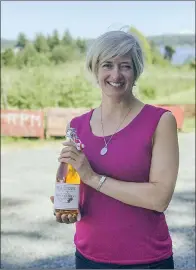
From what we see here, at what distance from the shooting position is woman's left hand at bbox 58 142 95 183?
5.25 ft

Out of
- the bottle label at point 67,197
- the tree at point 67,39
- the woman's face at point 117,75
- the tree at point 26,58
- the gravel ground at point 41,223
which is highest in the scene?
the tree at point 67,39

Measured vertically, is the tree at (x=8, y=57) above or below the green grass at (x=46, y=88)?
above

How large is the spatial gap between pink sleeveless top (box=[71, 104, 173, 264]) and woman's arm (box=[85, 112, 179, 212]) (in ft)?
0.11

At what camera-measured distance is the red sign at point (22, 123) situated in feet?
58.2

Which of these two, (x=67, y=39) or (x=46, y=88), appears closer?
(x=46, y=88)

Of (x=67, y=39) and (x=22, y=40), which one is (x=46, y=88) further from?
(x=67, y=39)

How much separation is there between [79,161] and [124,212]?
22cm

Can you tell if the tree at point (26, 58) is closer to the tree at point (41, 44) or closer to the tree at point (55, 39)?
the tree at point (41, 44)

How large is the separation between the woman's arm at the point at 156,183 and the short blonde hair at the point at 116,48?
0.23 m

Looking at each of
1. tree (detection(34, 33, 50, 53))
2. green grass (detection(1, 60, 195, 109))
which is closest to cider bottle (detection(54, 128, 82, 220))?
green grass (detection(1, 60, 195, 109))

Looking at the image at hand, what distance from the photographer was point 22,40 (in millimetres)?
28844

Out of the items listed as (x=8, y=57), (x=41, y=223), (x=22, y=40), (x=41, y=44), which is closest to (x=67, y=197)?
(x=41, y=223)

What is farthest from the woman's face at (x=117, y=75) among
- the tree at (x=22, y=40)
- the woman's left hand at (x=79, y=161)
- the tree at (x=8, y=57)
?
the tree at (x=22, y=40)

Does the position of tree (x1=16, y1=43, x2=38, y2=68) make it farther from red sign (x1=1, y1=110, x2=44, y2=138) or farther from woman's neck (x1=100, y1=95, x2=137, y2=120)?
woman's neck (x1=100, y1=95, x2=137, y2=120)
